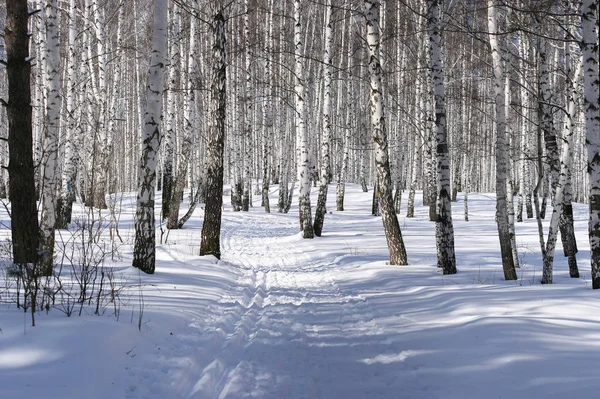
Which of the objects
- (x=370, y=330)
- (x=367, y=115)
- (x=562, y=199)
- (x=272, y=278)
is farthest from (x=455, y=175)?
(x=370, y=330)

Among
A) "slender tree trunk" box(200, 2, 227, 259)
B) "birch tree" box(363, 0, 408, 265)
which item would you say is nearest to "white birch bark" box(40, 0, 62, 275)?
"slender tree trunk" box(200, 2, 227, 259)

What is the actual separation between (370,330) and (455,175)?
26846 mm

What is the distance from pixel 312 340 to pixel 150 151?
4.37 meters

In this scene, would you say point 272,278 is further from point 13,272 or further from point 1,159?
point 1,159

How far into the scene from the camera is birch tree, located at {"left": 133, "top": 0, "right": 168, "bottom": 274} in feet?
23.2

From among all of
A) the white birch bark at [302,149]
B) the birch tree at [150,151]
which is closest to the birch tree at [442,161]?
the birch tree at [150,151]

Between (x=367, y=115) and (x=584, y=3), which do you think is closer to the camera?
(x=584, y=3)

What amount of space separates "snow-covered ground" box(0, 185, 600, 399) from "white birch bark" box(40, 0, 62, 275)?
4.25 feet

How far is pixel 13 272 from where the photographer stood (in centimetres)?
429

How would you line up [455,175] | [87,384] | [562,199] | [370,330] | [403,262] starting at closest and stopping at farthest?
[87,384], [370,330], [562,199], [403,262], [455,175]

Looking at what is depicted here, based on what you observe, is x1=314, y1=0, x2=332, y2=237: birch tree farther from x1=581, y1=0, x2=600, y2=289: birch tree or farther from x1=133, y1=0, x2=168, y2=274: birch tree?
x1=581, y1=0, x2=600, y2=289: birch tree

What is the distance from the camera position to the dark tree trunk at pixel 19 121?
560cm

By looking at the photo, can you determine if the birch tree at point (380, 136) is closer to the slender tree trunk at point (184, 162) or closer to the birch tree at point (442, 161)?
the birch tree at point (442, 161)

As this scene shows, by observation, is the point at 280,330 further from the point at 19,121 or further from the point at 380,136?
the point at 380,136
